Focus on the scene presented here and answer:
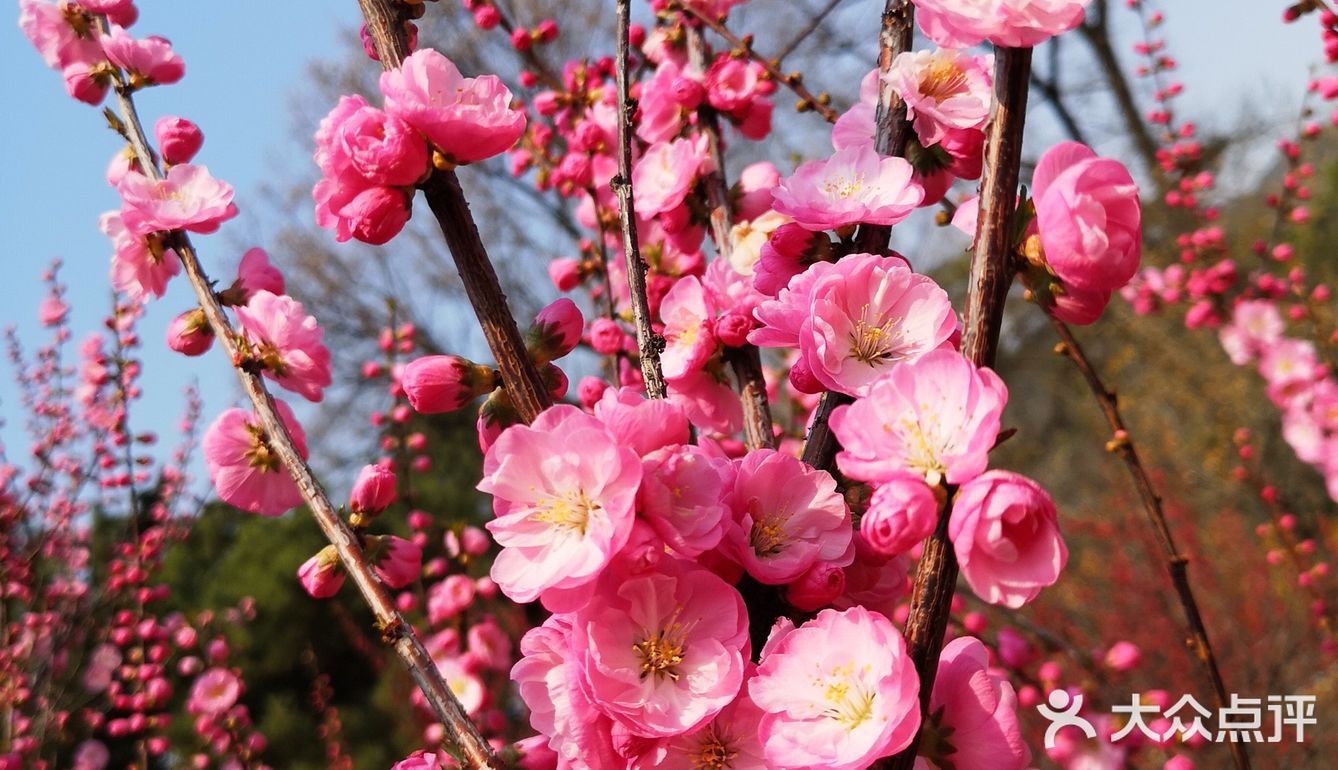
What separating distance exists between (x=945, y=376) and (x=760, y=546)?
19cm

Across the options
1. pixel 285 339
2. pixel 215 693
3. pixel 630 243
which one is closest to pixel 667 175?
pixel 630 243

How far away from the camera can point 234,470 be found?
3.24 feet

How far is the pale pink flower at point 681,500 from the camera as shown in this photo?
597mm

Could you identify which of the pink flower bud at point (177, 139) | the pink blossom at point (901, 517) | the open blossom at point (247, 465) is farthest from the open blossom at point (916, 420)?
the pink flower bud at point (177, 139)

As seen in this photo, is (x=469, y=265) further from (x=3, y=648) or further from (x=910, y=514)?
(x=3, y=648)

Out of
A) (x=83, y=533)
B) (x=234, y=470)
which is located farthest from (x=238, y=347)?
(x=83, y=533)

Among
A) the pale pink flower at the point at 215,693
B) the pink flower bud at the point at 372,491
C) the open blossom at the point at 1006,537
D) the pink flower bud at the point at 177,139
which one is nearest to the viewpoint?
the open blossom at the point at 1006,537

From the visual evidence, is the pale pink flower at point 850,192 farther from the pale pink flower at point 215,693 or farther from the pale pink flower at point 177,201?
the pale pink flower at point 215,693

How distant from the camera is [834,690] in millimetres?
609

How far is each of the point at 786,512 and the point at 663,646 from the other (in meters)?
0.14

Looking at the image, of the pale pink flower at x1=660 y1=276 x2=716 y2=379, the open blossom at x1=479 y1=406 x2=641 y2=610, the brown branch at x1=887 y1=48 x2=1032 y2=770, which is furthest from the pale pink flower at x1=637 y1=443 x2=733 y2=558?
the pale pink flower at x1=660 y1=276 x2=716 y2=379

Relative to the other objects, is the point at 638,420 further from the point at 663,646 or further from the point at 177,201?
the point at 177,201

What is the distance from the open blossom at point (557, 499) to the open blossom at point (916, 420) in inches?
5.7

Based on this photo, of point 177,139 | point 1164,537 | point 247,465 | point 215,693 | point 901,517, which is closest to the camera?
point 901,517
